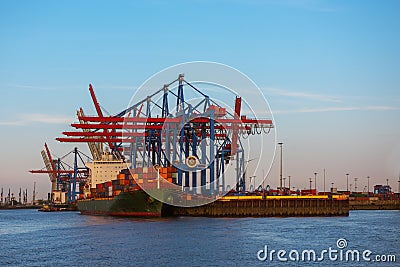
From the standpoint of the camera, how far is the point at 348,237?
52.3 metres

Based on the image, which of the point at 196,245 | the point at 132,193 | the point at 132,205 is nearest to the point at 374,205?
the point at 132,205

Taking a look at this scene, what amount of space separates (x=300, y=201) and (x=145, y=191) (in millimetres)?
22050

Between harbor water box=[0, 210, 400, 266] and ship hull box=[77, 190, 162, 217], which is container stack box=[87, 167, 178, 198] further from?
harbor water box=[0, 210, 400, 266]

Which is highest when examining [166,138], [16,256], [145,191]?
[166,138]

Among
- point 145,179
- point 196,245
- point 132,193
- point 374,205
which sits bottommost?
point 196,245

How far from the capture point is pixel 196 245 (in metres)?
45.3

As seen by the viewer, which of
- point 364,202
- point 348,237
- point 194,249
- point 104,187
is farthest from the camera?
point 364,202

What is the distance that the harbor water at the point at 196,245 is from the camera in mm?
38625

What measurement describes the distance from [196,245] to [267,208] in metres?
37.7

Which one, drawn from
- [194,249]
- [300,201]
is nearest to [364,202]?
[300,201]

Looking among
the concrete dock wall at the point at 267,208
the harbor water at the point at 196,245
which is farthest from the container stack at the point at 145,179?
the harbor water at the point at 196,245

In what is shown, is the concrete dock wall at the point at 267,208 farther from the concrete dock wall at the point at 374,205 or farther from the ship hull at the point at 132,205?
the concrete dock wall at the point at 374,205

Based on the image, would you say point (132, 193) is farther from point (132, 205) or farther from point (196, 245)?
point (196, 245)

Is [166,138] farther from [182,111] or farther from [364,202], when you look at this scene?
[364,202]
